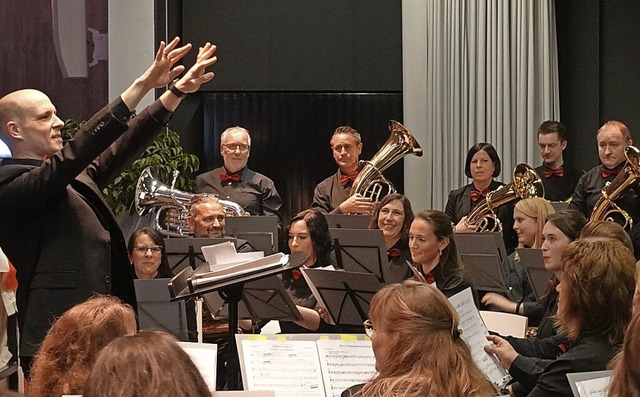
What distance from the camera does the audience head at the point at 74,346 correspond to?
2553 mm

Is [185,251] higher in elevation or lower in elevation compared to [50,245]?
lower

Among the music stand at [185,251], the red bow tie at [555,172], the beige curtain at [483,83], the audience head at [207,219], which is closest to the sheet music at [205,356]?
the music stand at [185,251]

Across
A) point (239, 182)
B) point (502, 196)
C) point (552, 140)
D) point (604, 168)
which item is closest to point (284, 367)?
point (502, 196)

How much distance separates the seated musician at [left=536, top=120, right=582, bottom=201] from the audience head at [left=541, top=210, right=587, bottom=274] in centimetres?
234

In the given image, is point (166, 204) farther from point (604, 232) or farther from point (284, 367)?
point (284, 367)

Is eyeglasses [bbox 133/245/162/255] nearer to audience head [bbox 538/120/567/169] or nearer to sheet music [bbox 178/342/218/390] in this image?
sheet music [bbox 178/342/218/390]

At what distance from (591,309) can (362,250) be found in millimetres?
2076

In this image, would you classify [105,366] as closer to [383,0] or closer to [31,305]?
[31,305]

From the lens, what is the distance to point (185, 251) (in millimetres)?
5727

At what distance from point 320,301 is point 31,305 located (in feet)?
5.11

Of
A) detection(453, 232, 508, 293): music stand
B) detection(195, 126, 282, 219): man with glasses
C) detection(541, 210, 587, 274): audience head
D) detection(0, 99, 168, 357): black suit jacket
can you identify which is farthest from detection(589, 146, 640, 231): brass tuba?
detection(0, 99, 168, 357): black suit jacket

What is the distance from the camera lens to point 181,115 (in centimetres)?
941

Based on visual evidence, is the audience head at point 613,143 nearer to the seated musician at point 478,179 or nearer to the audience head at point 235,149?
the seated musician at point 478,179

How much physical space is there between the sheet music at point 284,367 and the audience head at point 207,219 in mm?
2978
